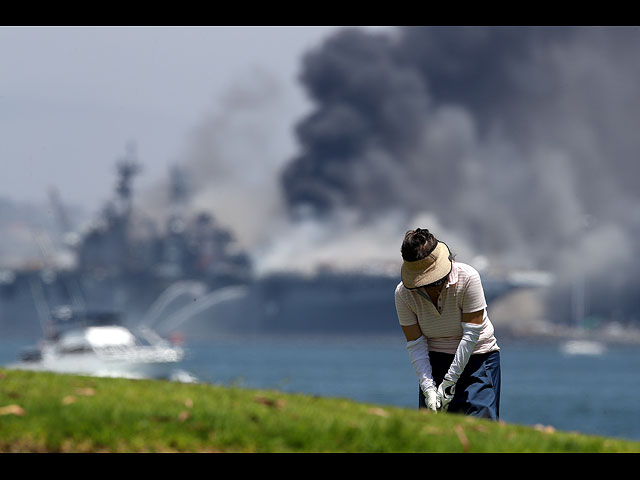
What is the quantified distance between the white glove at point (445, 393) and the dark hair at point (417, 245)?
113cm

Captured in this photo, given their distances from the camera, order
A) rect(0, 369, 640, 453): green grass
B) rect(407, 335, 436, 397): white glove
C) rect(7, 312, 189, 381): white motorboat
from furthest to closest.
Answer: rect(7, 312, 189, 381): white motorboat
rect(407, 335, 436, 397): white glove
rect(0, 369, 640, 453): green grass

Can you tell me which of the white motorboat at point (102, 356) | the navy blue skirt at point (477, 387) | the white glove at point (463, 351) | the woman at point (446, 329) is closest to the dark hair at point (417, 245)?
the woman at point (446, 329)

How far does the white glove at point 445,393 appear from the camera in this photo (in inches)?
343

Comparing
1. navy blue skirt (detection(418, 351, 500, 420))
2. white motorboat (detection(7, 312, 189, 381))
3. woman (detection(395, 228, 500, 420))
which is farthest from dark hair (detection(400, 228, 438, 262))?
white motorboat (detection(7, 312, 189, 381))

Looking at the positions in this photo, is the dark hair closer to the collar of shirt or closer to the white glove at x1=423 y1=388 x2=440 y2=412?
the collar of shirt

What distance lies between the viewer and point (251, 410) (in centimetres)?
742

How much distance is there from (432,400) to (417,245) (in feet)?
4.39

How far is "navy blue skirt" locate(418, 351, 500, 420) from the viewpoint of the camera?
8820mm

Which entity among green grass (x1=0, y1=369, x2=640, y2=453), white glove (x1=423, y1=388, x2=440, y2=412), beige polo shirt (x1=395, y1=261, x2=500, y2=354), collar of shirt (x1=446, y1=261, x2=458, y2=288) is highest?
collar of shirt (x1=446, y1=261, x2=458, y2=288)

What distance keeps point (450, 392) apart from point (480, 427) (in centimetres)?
122

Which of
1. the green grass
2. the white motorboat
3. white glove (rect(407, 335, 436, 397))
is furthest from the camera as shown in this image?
the white motorboat

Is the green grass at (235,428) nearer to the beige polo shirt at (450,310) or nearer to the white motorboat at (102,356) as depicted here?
the beige polo shirt at (450,310)
